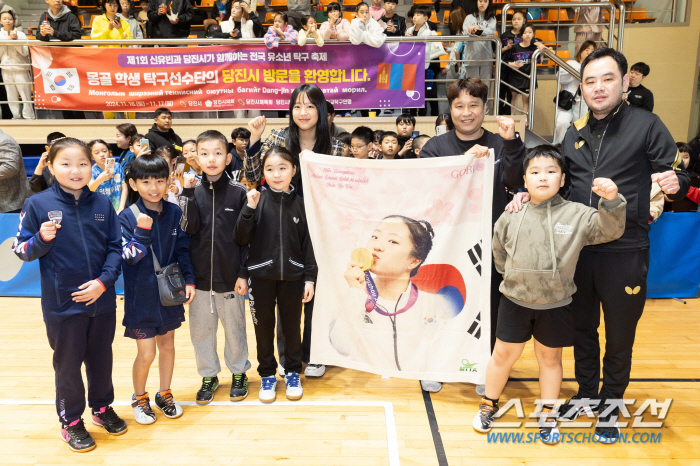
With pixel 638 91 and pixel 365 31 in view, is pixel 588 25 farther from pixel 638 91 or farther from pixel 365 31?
pixel 365 31

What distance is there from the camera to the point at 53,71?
6.39m

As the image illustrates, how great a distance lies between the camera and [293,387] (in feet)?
10.4

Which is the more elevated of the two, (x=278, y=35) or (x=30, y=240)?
(x=278, y=35)

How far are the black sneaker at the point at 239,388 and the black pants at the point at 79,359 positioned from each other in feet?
2.32

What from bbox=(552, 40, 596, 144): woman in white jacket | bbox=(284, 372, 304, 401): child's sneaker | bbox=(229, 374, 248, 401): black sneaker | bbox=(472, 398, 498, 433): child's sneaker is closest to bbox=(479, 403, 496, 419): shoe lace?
bbox=(472, 398, 498, 433): child's sneaker

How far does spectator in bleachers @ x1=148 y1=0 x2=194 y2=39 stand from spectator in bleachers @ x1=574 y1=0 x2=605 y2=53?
19.0ft

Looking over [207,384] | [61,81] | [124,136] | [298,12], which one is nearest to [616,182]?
[207,384]

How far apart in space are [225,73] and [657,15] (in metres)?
7.65

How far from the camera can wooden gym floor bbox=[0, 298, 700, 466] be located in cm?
256

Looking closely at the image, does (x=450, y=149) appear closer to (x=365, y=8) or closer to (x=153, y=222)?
(x=153, y=222)

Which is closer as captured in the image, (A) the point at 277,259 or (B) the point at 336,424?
(B) the point at 336,424

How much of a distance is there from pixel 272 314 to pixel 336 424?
762 millimetres

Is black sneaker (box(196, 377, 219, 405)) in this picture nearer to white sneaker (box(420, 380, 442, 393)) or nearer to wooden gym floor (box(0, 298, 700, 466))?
wooden gym floor (box(0, 298, 700, 466))

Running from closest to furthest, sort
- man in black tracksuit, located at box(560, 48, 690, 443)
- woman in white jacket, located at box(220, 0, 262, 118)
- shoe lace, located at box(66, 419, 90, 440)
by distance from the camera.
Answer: man in black tracksuit, located at box(560, 48, 690, 443) → shoe lace, located at box(66, 419, 90, 440) → woman in white jacket, located at box(220, 0, 262, 118)
